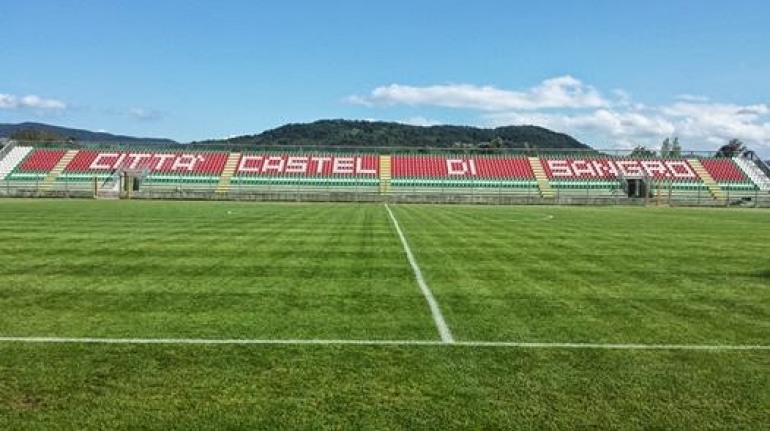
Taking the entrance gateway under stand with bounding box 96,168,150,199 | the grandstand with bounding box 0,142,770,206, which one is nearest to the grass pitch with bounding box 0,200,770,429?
the entrance gateway under stand with bounding box 96,168,150,199

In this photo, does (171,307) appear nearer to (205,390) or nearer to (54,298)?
(54,298)

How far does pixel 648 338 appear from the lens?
26.3 feet

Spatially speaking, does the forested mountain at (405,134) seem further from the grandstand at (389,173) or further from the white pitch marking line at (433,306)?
the white pitch marking line at (433,306)

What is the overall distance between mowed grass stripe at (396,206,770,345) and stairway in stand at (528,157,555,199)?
52274mm

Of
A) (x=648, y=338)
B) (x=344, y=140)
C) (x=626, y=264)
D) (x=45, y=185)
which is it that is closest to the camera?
(x=648, y=338)

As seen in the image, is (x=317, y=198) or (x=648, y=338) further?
(x=317, y=198)

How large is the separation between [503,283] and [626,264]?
426 cm

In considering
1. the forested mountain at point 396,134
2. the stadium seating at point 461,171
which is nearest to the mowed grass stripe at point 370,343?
the stadium seating at point 461,171

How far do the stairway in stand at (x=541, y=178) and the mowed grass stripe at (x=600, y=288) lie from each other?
172 ft

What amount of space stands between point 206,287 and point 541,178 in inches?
2762

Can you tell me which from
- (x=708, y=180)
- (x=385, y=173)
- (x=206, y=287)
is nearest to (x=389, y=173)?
(x=385, y=173)

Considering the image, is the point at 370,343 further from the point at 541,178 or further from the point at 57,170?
the point at 57,170

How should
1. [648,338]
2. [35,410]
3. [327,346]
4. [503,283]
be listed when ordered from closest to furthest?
[35,410]
[327,346]
[648,338]
[503,283]

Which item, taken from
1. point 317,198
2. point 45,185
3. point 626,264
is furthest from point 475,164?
point 626,264
